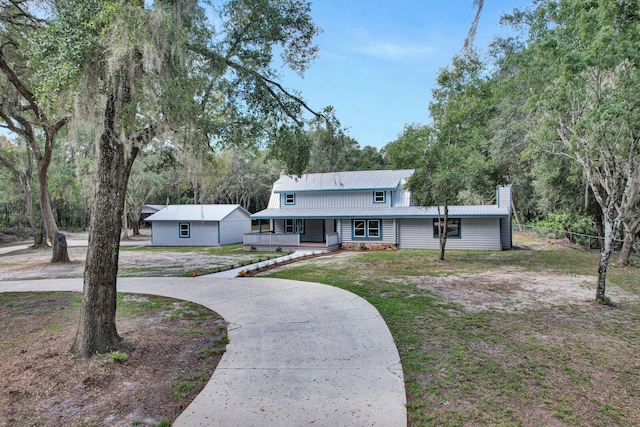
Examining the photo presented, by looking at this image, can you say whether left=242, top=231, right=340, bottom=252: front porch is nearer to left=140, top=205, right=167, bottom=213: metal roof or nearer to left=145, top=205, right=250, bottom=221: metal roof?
left=145, top=205, right=250, bottom=221: metal roof

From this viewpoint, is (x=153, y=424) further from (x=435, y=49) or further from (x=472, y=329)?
(x=435, y=49)

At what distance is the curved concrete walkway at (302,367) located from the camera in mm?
3010

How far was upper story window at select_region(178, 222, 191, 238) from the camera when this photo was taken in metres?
24.0

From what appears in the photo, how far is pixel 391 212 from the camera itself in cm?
1933

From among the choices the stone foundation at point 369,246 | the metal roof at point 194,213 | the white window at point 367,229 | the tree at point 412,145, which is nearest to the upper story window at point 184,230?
the metal roof at point 194,213

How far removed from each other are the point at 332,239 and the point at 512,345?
48.4 ft

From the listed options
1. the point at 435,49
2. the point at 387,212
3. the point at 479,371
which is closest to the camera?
the point at 479,371

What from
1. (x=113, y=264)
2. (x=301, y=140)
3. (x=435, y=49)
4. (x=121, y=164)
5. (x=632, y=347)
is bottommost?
(x=632, y=347)

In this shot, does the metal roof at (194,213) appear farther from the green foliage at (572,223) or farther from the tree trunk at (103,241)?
the green foliage at (572,223)

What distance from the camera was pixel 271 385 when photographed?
3.55 meters

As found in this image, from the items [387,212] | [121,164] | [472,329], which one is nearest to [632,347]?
[472,329]

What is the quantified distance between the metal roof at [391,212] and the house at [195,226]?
3.38 m

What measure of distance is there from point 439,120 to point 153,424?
13.8m

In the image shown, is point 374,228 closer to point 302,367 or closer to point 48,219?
point 48,219
